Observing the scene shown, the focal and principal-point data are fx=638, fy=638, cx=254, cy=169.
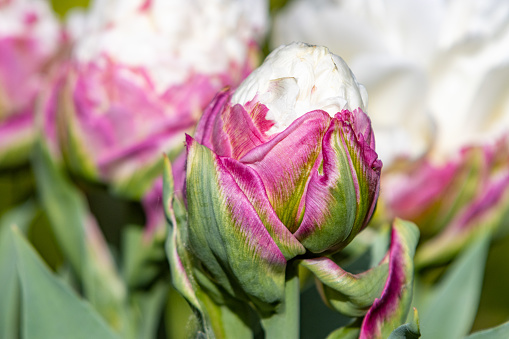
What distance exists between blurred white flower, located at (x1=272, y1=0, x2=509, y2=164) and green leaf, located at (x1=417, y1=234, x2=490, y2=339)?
3.9 inches

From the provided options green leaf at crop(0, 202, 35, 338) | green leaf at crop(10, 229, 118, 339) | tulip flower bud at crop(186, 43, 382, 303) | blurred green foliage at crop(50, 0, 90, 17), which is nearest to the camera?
tulip flower bud at crop(186, 43, 382, 303)

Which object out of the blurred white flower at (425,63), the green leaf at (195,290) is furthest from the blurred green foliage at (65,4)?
the green leaf at (195,290)

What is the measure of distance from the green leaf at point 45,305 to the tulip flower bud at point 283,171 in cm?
15

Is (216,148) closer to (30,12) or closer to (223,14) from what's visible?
(223,14)

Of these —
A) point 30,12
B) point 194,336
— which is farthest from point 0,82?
point 194,336

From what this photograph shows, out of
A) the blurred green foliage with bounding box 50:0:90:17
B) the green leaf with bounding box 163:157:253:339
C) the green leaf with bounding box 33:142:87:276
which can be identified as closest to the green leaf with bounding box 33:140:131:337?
the green leaf with bounding box 33:142:87:276

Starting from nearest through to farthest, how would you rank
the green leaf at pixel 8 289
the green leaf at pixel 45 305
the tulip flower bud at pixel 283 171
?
1. the tulip flower bud at pixel 283 171
2. the green leaf at pixel 45 305
3. the green leaf at pixel 8 289

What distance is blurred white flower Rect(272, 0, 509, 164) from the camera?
51 centimetres

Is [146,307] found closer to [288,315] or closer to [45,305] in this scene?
[45,305]

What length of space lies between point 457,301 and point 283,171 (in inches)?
11.6

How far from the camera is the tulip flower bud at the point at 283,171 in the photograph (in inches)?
9.5

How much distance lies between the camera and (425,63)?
540 millimetres

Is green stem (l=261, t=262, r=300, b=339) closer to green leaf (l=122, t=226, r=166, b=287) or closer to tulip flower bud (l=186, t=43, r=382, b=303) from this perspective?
tulip flower bud (l=186, t=43, r=382, b=303)

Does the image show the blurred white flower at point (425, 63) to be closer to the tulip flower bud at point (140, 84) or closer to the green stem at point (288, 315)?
the tulip flower bud at point (140, 84)
